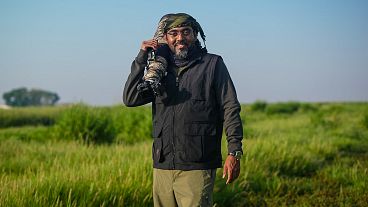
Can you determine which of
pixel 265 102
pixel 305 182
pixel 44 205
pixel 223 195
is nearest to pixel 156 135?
pixel 44 205

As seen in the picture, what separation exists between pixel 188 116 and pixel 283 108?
125ft

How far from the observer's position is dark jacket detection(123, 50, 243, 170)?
3803 mm

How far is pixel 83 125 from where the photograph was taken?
14.6 meters

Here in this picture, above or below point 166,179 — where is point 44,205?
below

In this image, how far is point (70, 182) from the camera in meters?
5.61

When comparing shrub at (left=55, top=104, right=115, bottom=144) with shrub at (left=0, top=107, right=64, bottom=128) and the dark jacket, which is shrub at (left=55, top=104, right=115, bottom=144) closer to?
the dark jacket

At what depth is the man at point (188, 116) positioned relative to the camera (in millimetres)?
3805

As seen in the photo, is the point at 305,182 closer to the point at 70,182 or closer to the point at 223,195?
the point at 223,195

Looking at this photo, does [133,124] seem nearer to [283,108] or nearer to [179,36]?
[179,36]

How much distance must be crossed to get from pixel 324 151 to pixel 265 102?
31495mm

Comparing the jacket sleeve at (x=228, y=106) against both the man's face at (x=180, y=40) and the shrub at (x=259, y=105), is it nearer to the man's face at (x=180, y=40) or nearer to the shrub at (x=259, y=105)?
the man's face at (x=180, y=40)

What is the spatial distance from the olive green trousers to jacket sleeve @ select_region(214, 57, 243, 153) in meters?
0.32

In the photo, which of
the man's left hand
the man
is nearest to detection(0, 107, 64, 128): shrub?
the man

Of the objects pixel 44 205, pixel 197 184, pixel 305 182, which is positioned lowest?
pixel 305 182
